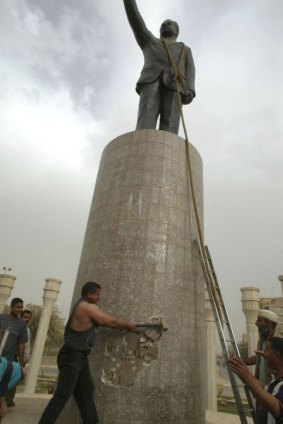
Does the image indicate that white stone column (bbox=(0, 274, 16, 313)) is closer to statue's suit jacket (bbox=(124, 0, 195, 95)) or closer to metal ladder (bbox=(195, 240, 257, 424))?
statue's suit jacket (bbox=(124, 0, 195, 95))

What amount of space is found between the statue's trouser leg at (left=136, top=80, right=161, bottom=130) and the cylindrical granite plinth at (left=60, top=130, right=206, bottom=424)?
1254 mm

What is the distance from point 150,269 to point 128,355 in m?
1.03

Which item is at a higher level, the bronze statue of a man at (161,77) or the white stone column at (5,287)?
the bronze statue of a man at (161,77)

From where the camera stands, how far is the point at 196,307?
161 inches

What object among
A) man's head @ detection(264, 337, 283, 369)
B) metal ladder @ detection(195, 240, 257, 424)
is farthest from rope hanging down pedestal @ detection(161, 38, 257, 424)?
man's head @ detection(264, 337, 283, 369)

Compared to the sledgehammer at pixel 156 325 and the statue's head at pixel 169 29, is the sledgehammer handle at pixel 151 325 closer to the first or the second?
the sledgehammer at pixel 156 325

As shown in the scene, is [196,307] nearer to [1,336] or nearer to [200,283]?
[200,283]

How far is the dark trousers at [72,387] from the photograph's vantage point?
2.79 m

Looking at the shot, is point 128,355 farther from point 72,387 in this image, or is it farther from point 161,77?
point 161,77

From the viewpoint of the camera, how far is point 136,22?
6.39 meters

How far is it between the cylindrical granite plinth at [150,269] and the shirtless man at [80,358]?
0.36 m

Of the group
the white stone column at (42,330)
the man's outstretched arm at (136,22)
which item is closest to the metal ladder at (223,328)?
the man's outstretched arm at (136,22)

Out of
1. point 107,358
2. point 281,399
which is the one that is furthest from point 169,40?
point 281,399

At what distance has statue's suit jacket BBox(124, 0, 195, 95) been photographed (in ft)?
20.7
